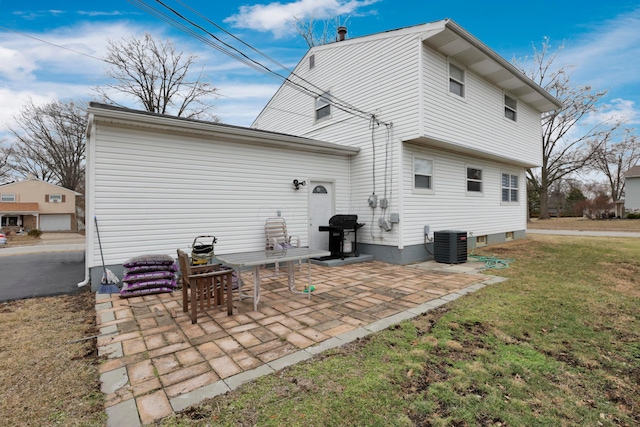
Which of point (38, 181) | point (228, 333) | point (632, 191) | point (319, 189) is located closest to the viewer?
point (228, 333)

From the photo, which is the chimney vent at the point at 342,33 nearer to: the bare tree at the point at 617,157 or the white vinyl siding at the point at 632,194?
the bare tree at the point at 617,157

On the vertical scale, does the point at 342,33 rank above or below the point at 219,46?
above

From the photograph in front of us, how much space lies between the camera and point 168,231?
546 centimetres

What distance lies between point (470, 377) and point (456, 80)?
7614mm

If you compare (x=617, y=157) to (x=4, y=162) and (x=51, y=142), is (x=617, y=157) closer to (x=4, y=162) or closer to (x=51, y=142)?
(x=51, y=142)

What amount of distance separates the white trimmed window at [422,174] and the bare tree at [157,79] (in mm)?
15080

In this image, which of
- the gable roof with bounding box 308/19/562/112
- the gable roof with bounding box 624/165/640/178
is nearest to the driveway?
the gable roof with bounding box 308/19/562/112

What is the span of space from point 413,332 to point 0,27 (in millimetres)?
8979

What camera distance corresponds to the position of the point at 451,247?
22.9 ft

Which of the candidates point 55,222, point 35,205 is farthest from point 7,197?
point 55,222

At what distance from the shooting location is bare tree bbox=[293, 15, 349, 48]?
16469 millimetres

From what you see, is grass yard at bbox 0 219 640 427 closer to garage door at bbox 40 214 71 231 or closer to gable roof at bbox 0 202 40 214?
gable roof at bbox 0 202 40 214

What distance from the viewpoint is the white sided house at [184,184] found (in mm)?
4879

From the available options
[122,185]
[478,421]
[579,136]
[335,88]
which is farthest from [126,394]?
[579,136]
